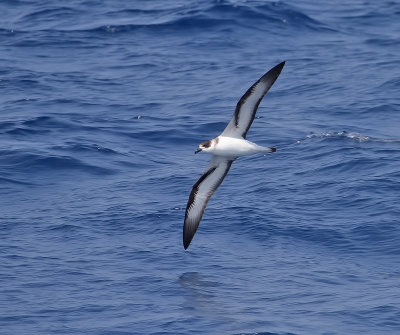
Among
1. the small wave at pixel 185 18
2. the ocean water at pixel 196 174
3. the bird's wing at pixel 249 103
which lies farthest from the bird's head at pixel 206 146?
the small wave at pixel 185 18

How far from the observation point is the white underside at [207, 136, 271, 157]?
16.5m

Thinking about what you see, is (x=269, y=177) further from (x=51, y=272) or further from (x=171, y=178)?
(x=51, y=272)

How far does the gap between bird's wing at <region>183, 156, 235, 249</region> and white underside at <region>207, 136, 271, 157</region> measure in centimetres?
93

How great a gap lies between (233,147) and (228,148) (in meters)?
0.11

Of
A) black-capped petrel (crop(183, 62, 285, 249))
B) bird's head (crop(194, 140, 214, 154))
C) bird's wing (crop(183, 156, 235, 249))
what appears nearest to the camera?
black-capped petrel (crop(183, 62, 285, 249))

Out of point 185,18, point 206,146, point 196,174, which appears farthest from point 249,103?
point 185,18

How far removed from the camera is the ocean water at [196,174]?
16.5 metres

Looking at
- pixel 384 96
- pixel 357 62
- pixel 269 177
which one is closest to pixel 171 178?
pixel 269 177

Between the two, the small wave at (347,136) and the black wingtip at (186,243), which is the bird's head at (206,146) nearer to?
the black wingtip at (186,243)

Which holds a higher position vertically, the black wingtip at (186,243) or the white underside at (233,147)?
the white underside at (233,147)

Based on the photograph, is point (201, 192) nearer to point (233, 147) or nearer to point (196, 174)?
point (233, 147)

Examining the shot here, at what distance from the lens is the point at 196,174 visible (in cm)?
2178

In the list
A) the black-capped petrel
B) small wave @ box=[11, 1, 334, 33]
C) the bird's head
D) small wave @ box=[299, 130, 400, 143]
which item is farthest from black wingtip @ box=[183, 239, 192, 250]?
small wave @ box=[11, 1, 334, 33]

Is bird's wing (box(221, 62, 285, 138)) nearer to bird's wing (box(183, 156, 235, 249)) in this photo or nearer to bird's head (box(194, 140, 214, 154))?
bird's head (box(194, 140, 214, 154))
